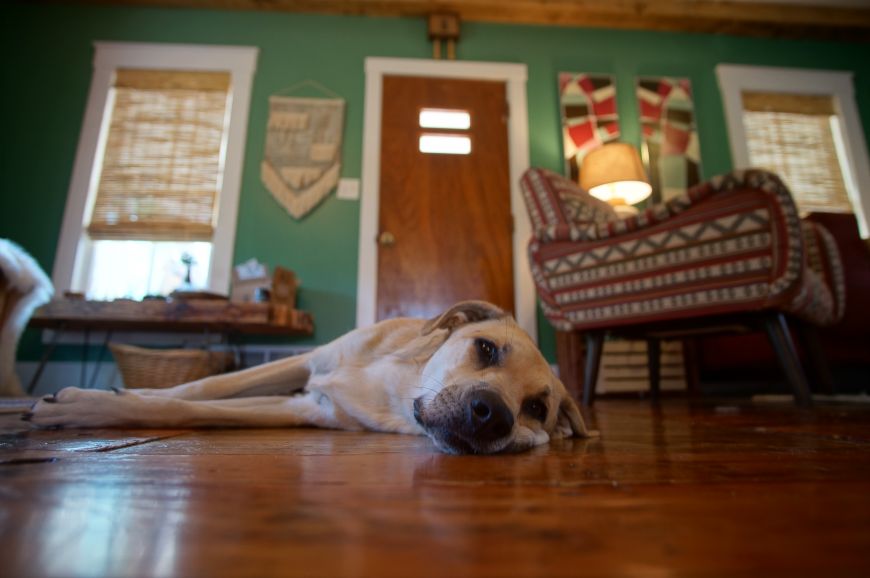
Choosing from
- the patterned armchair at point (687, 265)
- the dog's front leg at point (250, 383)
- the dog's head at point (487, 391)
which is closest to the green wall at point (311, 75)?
the patterned armchair at point (687, 265)

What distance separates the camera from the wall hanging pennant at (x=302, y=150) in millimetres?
4066

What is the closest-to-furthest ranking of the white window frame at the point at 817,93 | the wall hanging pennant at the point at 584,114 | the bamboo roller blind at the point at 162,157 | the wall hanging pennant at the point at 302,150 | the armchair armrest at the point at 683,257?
the armchair armrest at the point at 683,257, the bamboo roller blind at the point at 162,157, the wall hanging pennant at the point at 302,150, the wall hanging pennant at the point at 584,114, the white window frame at the point at 817,93

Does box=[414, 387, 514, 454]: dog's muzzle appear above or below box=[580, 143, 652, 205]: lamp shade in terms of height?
below

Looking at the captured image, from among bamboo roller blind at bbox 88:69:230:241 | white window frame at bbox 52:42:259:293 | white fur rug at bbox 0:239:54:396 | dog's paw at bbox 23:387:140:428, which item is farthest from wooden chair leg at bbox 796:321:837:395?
white fur rug at bbox 0:239:54:396

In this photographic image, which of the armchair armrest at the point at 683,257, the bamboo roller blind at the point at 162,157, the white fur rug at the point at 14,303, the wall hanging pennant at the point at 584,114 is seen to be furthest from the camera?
the wall hanging pennant at the point at 584,114

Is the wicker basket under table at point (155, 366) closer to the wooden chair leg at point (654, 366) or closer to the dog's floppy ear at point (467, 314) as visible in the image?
the dog's floppy ear at point (467, 314)

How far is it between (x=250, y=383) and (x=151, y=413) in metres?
0.29

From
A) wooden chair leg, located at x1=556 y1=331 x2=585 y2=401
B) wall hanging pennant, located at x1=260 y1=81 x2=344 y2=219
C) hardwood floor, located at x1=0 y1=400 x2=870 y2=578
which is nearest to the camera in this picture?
hardwood floor, located at x1=0 y1=400 x2=870 y2=578

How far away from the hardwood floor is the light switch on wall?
3.56m

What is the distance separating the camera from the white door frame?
13.0 feet

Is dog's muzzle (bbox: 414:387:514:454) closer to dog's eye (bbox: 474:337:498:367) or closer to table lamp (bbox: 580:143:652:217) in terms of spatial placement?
dog's eye (bbox: 474:337:498:367)

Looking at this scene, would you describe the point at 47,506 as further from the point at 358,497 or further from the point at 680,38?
the point at 680,38

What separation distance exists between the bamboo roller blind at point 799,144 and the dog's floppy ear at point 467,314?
462cm

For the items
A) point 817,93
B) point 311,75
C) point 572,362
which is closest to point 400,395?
point 572,362
